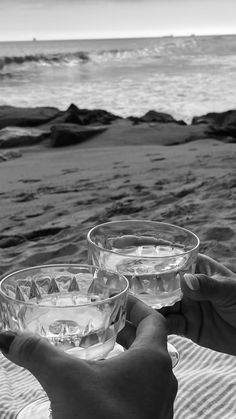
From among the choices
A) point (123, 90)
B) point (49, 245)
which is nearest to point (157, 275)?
point (49, 245)

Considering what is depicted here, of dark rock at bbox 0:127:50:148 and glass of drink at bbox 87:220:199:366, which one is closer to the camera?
glass of drink at bbox 87:220:199:366

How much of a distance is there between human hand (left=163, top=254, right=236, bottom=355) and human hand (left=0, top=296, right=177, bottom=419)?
0.34 m

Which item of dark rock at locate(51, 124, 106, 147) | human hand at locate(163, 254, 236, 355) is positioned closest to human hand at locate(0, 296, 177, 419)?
human hand at locate(163, 254, 236, 355)

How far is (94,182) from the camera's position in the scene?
5.04 meters

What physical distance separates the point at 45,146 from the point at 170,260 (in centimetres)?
576

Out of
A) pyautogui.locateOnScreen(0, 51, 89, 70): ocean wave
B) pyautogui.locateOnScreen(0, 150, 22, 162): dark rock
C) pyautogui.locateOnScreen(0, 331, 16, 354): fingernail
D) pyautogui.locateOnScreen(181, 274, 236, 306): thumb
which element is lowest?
pyautogui.locateOnScreen(0, 51, 89, 70): ocean wave

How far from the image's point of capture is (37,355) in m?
0.85

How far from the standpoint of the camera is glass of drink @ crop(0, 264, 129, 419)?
97 cm

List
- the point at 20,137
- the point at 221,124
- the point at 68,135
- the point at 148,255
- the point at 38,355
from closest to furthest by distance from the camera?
1. the point at 38,355
2. the point at 148,255
3. the point at 68,135
4. the point at 20,137
5. the point at 221,124

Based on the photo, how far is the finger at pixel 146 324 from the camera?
95 cm

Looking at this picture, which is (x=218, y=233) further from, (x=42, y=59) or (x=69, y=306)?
(x=42, y=59)

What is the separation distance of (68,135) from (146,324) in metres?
6.00

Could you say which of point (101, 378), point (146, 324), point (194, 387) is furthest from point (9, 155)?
point (101, 378)

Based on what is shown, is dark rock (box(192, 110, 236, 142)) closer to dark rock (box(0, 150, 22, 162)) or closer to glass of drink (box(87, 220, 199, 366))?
dark rock (box(0, 150, 22, 162))
